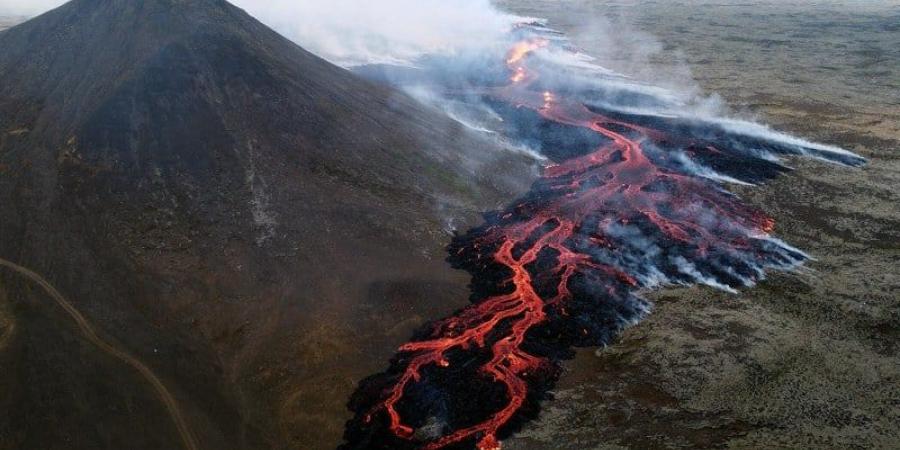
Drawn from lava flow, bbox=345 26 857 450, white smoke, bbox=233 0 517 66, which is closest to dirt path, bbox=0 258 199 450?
lava flow, bbox=345 26 857 450

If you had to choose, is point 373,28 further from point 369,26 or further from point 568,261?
point 568,261

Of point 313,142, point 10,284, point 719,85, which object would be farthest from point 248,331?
point 719,85

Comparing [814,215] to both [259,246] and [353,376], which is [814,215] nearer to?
[353,376]

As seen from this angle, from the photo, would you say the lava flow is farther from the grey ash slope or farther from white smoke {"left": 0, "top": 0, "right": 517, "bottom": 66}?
white smoke {"left": 0, "top": 0, "right": 517, "bottom": 66}

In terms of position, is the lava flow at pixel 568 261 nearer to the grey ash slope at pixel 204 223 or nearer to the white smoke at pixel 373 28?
the grey ash slope at pixel 204 223

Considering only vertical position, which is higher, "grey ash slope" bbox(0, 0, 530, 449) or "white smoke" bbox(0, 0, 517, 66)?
"white smoke" bbox(0, 0, 517, 66)

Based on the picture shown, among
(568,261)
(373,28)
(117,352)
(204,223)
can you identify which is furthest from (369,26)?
(117,352)
